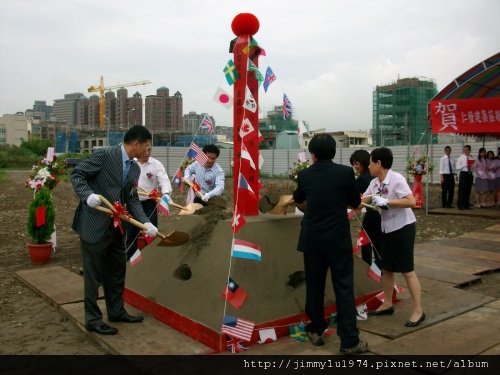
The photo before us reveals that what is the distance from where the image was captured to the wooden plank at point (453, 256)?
21.3ft

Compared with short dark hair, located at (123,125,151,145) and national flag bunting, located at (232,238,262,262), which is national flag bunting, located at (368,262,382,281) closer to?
national flag bunting, located at (232,238,262,262)

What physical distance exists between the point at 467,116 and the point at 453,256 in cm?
477

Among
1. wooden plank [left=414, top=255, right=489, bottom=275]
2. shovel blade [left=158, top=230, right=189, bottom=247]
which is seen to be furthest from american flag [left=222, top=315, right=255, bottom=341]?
wooden plank [left=414, top=255, right=489, bottom=275]

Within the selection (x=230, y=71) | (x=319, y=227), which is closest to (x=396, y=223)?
(x=319, y=227)

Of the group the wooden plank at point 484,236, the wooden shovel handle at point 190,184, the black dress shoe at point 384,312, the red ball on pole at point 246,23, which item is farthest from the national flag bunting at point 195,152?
the wooden plank at point 484,236

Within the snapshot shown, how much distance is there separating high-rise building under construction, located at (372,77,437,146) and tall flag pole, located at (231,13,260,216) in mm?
50431

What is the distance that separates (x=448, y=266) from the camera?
6367 mm

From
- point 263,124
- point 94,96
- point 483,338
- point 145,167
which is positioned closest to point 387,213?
point 483,338

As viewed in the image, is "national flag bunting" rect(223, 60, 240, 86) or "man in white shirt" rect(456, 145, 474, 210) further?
"man in white shirt" rect(456, 145, 474, 210)

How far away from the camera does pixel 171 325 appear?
4.08m

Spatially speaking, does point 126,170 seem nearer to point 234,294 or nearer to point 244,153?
point 244,153

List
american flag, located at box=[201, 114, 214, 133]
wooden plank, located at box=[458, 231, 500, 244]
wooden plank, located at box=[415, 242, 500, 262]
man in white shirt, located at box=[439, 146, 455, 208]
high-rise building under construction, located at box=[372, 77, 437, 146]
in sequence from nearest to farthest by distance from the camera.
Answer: american flag, located at box=[201, 114, 214, 133] → wooden plank, located at box=[415, 242, 500, 262] → wooden plank, located at box=[458, 231, 500, 244] → man in white shirt, located at box=[439, 146, 455, 208] → high-rise building under construction, located at box=[372, 77, 437, 146]

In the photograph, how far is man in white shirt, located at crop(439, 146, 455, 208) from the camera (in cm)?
1270
